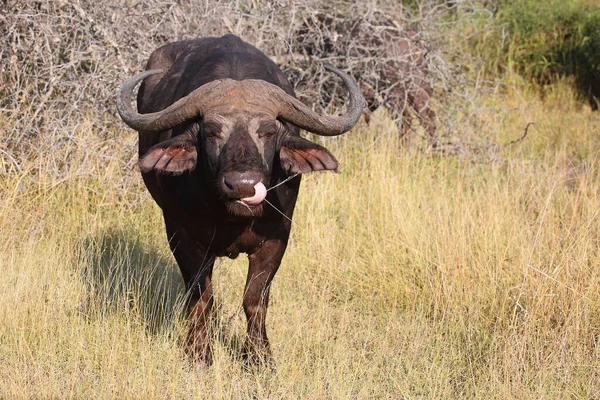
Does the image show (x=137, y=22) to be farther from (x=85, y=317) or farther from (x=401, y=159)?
(x=85, y=317)

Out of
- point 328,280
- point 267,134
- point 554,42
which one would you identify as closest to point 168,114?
point 267,134

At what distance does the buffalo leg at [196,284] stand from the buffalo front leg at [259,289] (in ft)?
0.78

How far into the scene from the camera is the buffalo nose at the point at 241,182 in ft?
12.0

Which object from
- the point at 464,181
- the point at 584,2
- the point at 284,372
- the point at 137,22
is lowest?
the point at 284,372

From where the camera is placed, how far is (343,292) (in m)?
5.48

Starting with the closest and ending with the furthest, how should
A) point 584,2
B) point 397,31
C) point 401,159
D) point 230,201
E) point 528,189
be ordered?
point 230,201
point 528,189
point 401,159
point 397,31
point 584,2

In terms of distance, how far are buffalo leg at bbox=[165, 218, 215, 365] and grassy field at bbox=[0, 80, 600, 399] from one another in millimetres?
108

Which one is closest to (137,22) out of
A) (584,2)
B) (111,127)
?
(111,127)

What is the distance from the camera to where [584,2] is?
12.3m

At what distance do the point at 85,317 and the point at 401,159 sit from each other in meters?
3.49

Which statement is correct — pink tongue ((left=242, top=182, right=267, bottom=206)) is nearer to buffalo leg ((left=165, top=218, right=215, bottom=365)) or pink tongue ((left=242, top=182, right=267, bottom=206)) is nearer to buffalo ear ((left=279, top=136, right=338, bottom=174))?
buffalo ear ((left=279, top=136, right=338, bottom=174))

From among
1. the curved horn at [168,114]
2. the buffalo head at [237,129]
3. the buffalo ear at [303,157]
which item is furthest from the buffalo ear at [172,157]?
the buffalo ear at [303,157]

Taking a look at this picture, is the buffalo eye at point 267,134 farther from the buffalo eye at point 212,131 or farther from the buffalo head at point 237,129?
the buffalo eye at point 212,131

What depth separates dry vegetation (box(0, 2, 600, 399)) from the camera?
402 centimetres
